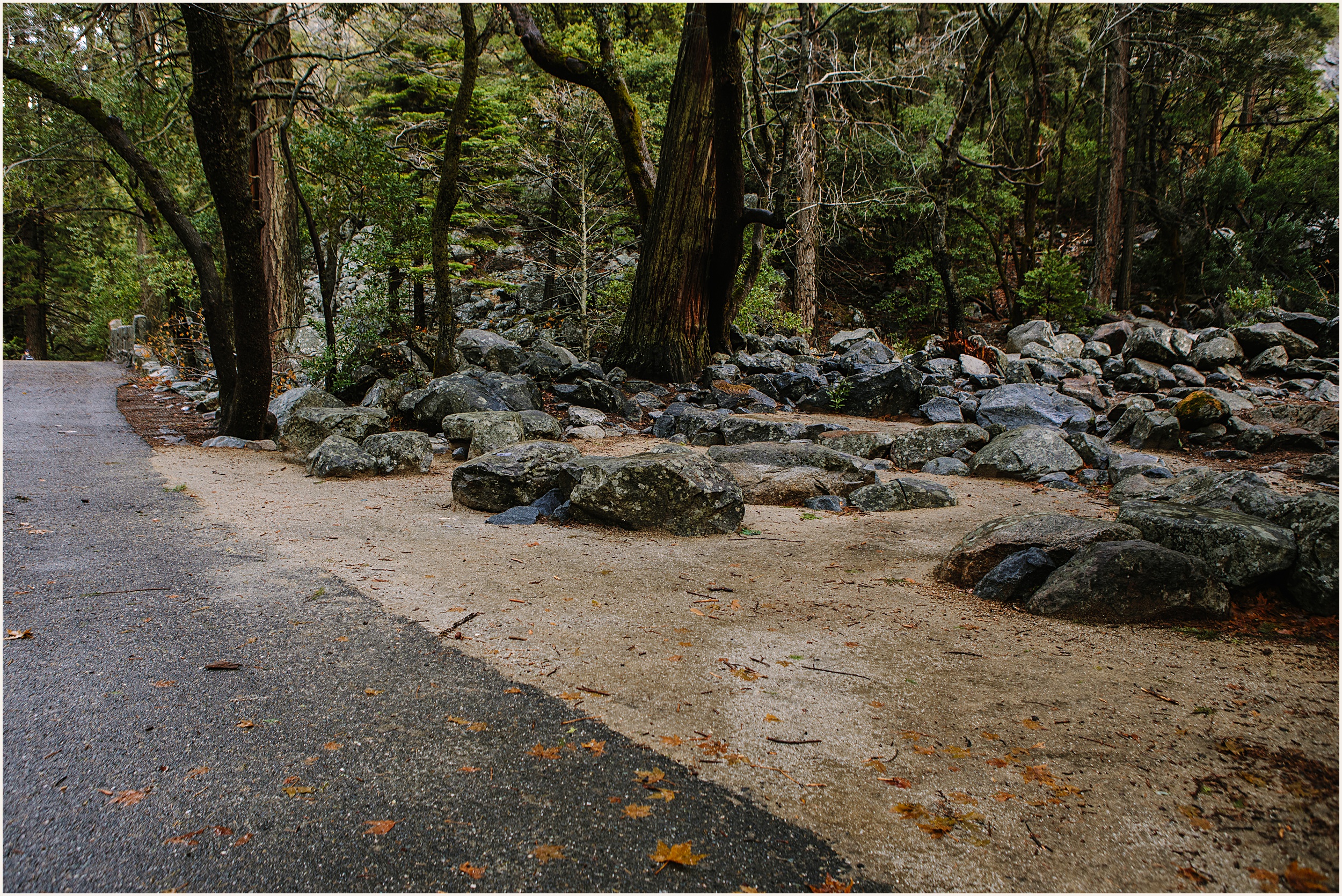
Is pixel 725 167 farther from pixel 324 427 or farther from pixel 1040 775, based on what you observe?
pixel 1040 775

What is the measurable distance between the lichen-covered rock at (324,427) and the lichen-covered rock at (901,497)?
4611 mm

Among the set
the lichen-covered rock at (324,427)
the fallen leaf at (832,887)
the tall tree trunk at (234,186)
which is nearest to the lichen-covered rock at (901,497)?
the fallen leaf at (832,887)

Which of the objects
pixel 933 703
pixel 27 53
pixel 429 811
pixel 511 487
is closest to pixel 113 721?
pixel 429 811

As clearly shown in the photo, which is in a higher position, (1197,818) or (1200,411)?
(1200,411)

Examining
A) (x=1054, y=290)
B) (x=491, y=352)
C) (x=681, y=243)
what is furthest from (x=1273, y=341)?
(x=491, y=352)

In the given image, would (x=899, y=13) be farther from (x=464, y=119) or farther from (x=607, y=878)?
(x=607, y=878)

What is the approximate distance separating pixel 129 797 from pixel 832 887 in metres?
1.58

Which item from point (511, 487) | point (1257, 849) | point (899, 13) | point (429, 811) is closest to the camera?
point (1257, 849)

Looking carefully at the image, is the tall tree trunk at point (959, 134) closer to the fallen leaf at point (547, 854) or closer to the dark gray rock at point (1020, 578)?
the dark gray rock at point (1020, 578)

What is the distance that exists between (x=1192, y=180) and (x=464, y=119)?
49.8 feet

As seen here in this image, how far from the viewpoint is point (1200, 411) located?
20.7 ft

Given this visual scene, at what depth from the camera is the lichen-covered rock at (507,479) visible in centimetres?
450

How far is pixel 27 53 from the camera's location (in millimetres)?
7805

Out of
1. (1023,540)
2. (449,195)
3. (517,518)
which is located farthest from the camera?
(449,195)
